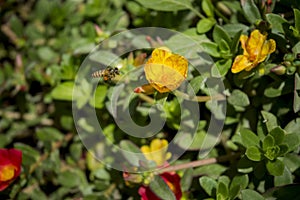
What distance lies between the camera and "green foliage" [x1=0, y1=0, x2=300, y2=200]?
1.50 m

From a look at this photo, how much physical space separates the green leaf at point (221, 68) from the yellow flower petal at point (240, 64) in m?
0.10

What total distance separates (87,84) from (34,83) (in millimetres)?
449

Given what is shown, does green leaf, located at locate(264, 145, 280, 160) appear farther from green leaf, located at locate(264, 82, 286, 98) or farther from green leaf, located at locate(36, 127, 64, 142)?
green leaf, located at locate(36, 127, 64, 142)

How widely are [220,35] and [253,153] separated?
0.39 meters

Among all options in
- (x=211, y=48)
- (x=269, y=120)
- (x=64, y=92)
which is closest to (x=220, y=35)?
(x=211, y=48)

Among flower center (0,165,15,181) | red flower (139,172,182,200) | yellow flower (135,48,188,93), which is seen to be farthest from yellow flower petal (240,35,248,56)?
flower center (0,165,15,181)

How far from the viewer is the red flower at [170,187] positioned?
1579 millimetres

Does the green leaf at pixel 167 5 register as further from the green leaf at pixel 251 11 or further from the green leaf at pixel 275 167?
the green leaf at pixel 275 167

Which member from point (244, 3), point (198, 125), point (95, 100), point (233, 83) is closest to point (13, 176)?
point (95, 100)

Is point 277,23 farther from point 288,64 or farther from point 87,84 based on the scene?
point 87,84

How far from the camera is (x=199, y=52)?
5.30ft

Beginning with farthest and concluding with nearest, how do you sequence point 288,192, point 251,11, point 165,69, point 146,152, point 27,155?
point 27,155, point 146,152, point 251,11, point 288,192, point 165,69

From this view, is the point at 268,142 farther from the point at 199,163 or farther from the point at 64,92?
the point at 64,92

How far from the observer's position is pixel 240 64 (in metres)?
1.45
